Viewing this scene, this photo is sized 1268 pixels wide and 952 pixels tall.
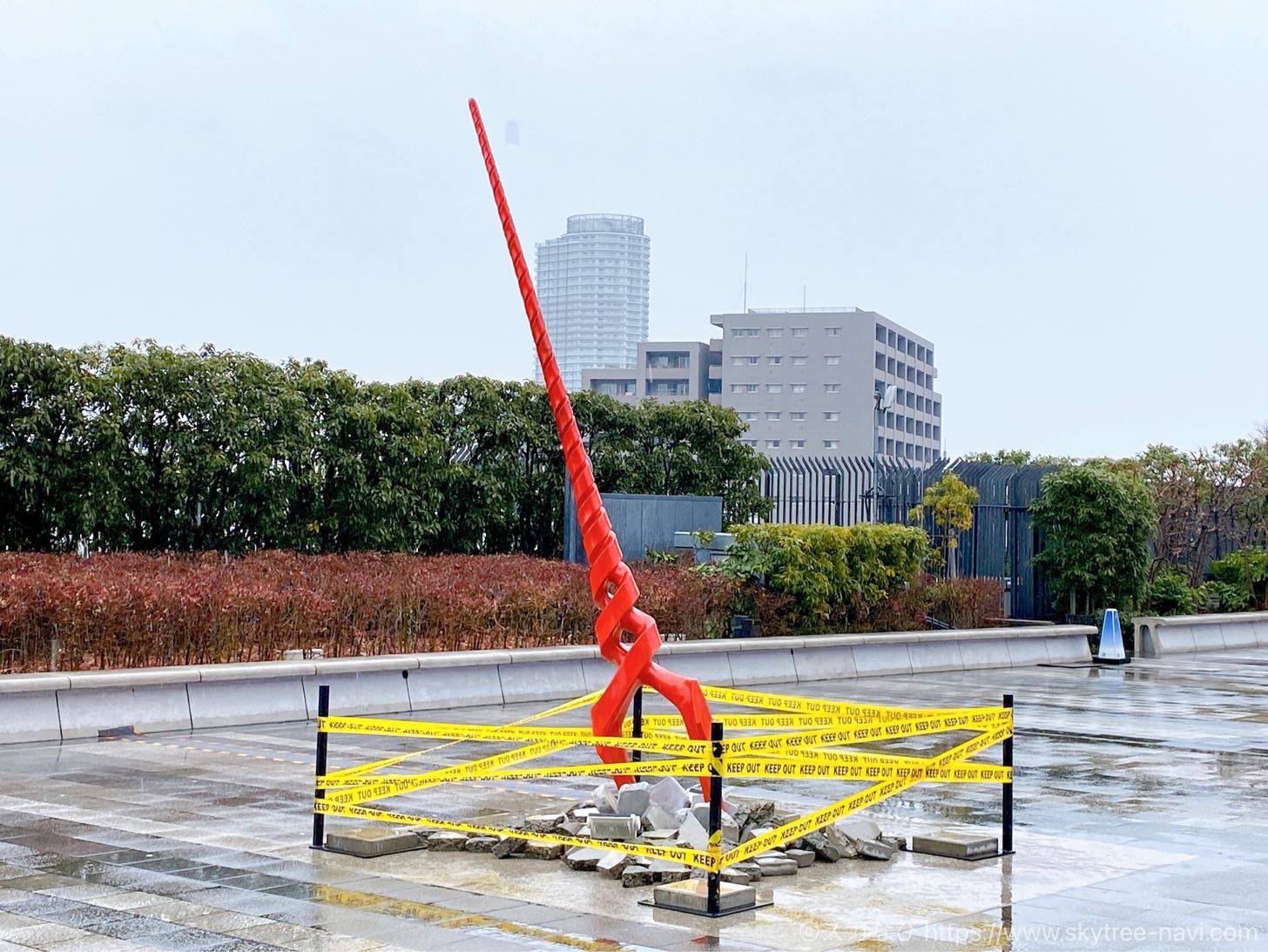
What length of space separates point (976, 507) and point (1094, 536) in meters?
2.28

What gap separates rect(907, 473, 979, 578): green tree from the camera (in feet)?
91.9

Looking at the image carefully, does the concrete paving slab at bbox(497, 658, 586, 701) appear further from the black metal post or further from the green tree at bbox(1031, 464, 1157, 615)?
the green tree at bbox(1031, 464, 1157, 615)

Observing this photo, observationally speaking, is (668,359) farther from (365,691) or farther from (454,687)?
(365,691)

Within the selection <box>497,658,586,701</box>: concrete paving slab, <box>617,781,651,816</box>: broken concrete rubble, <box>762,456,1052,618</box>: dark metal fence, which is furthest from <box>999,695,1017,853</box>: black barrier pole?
<box>762,456,1052,618</box>: dark metal fence

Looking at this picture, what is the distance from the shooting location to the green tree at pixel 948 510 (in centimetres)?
2802

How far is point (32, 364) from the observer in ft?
71.2

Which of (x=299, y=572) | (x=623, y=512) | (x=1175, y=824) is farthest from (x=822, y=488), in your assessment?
(x=1175, y=824)

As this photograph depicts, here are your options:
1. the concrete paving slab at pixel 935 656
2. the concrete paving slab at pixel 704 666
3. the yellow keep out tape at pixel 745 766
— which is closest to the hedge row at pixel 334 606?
the concrete paving slab at pixel 935 656

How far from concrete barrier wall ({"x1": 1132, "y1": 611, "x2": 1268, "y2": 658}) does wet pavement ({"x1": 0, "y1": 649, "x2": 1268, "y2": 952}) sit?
14295 mm

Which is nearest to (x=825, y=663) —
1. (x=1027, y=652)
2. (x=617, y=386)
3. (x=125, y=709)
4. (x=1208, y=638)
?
(x=1027, y=652)

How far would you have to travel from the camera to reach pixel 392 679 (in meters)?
16.5

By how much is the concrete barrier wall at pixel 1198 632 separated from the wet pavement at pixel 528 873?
14.3 metres

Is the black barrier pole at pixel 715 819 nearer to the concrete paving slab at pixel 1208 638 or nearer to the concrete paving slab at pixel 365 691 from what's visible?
the concrete paving slab at pixel 365 691

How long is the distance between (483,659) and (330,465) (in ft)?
27.2
